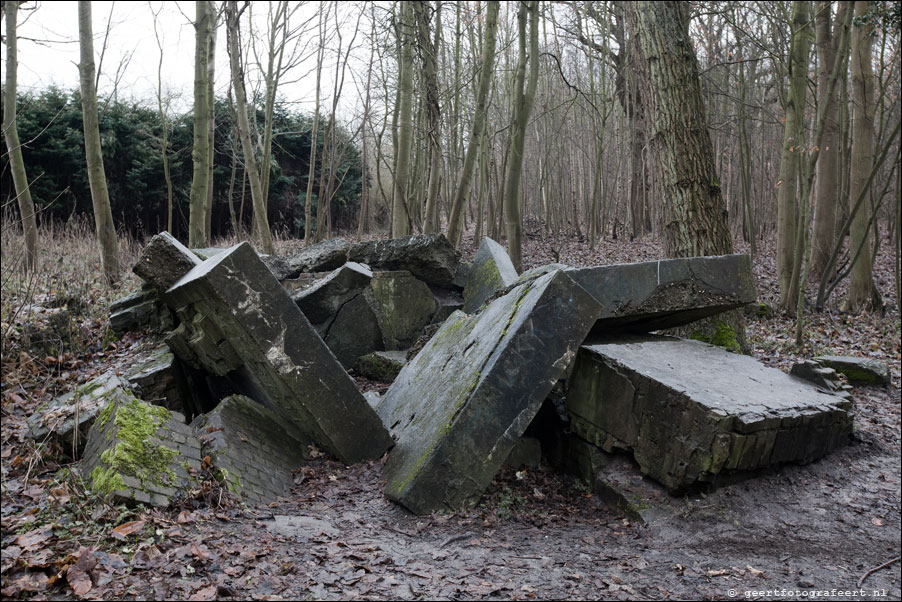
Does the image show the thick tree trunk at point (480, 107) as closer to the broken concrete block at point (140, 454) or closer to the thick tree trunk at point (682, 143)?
the thick tree trunk at point (682, 143)

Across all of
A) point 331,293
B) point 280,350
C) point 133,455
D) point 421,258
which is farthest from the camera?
point 421,258

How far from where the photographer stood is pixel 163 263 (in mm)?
5027

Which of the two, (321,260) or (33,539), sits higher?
(321,260)

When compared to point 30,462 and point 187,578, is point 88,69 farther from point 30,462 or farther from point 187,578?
point 187,578

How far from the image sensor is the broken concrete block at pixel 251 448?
378cm

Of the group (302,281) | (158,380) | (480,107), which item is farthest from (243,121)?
(158,380)

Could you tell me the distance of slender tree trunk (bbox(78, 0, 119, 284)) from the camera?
9125 mm

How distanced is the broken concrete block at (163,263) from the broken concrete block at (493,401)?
99.3 inches

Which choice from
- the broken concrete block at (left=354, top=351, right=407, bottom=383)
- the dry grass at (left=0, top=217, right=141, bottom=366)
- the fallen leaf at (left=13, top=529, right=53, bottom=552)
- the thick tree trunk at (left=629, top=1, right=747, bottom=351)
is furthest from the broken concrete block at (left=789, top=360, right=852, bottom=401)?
the dry grass at (left=0, top=217, right=141, bottom=366)

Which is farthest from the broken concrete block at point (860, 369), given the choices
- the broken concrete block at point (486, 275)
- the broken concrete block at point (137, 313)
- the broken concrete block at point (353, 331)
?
the broken concrete block at point (137, 313)

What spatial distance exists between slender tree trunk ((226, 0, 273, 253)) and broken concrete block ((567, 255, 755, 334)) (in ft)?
28.2

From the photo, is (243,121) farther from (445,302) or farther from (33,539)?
(33,539)

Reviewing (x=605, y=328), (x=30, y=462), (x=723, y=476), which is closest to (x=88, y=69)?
(x=30, y=462)

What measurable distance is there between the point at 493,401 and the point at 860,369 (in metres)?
4.68
